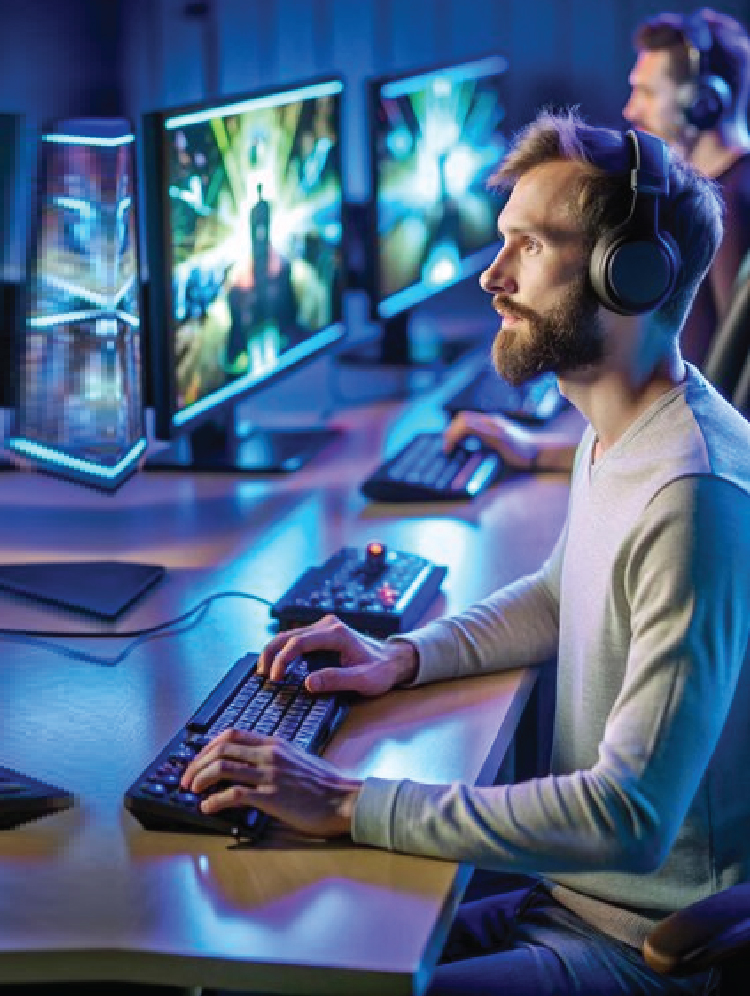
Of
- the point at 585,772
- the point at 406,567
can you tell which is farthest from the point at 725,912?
the point at 406,567

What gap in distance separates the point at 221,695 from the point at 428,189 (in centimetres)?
160

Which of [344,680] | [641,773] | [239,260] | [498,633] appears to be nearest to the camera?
[641,773]

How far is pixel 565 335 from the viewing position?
1.42 m

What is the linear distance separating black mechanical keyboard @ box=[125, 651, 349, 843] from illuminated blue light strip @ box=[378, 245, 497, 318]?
125 centimetres

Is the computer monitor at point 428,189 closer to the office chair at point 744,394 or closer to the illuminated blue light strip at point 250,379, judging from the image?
the illuminated blue light strip at point 250,379

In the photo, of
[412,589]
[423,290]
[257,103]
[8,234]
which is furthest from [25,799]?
[423,290]

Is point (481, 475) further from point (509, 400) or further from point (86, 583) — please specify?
point (86, 583)

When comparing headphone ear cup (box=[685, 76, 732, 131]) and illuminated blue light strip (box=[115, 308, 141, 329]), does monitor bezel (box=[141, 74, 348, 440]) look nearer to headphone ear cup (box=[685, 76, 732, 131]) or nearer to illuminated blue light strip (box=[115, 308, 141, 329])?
illuminated blue light strip (box=[115, 308, 141, 329])

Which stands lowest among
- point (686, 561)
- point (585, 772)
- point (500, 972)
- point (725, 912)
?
point (500, 972)

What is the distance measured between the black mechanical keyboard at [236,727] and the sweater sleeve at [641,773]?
11cm

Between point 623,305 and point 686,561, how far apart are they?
252 mm

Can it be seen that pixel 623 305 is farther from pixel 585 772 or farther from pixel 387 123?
pixel 387 123

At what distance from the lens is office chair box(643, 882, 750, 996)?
117cm

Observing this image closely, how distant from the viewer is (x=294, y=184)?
234cm
